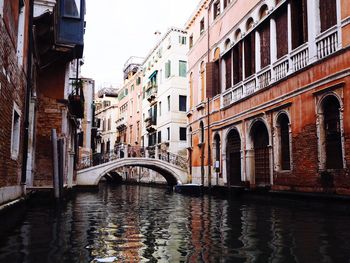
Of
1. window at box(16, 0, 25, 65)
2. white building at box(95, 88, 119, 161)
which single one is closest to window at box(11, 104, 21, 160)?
window at box(16, 0, 25, 65)

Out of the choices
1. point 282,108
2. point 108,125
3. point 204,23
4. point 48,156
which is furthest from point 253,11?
point 108,125

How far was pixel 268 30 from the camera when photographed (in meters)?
14.2

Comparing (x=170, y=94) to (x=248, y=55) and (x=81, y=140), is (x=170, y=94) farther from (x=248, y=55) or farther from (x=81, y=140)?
(x=248, y=55)

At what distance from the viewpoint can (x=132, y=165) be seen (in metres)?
24.0

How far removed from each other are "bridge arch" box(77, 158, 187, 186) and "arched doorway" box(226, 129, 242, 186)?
20.7ft

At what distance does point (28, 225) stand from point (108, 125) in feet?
145

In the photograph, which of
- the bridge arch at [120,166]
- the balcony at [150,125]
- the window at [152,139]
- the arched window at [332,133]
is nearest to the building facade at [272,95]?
Answer: the arched window at [332,133]

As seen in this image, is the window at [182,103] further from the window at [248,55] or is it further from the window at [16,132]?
the window at [16,132]

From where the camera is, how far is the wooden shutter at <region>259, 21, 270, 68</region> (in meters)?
14.2

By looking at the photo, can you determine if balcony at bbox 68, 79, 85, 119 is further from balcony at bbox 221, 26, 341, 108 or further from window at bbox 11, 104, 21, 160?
window at bbox 11, 104, 21, 160

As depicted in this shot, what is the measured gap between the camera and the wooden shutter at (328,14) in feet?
34.0

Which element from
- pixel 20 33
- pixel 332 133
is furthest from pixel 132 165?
pixel 20 33

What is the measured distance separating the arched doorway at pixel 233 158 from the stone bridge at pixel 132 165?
248 inches

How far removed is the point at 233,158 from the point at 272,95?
14.8 ft
